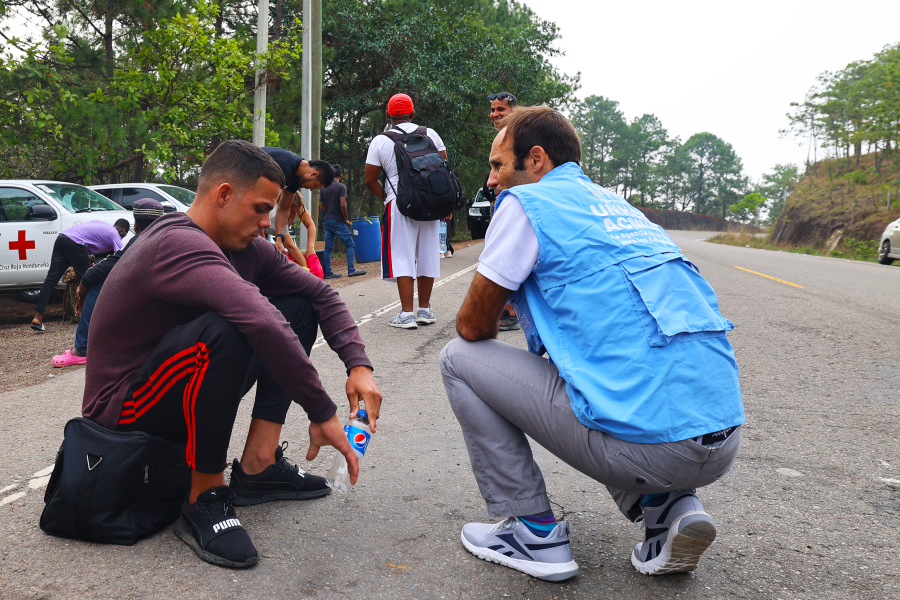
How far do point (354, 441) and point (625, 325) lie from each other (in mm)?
1045

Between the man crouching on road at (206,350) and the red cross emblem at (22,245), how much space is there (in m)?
8.17

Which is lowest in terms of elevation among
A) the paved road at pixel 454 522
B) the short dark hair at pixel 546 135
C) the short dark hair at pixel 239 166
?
the paved road at pixel 454 522

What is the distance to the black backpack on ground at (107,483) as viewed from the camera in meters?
2.30

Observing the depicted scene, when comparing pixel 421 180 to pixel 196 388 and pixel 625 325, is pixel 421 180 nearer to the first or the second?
pixel 196 388

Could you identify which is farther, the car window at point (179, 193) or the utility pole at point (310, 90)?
the utility pole at point (310, 90)

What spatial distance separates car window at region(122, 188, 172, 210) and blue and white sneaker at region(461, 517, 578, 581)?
11.9m

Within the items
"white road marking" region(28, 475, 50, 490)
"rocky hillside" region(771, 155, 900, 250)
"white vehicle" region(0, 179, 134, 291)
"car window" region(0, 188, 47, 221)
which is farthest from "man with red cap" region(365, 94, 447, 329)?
"rocky hillside" region(771, 155, 900, 250)

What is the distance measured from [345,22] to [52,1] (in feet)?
27.8

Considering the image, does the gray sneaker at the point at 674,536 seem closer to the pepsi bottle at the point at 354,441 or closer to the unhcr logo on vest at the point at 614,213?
the unhcr logo on vest at the point at 614,213

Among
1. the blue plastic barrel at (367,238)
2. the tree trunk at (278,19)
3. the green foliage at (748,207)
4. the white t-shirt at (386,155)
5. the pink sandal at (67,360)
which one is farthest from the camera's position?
the green foliage at (748,207)


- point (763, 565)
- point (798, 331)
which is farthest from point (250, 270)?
point (798, 331)

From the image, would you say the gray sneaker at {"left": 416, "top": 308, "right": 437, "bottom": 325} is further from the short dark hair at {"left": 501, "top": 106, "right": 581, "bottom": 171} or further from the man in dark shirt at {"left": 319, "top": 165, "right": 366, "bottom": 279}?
the man in dark shirt at {"left": 319, "top": 165, "right": 366, "bottom": 279}

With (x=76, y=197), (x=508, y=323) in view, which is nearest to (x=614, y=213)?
(x=508, y=323)

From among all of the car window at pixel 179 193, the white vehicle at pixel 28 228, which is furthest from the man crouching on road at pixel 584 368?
the car window at pixel 179 193
